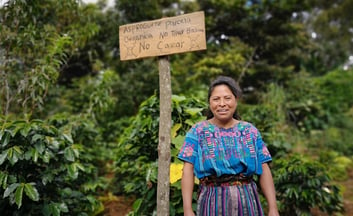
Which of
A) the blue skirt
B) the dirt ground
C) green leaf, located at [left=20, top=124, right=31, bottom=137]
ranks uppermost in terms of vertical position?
green leaf, located at [left=20, top=124, right=31, bottom=137]

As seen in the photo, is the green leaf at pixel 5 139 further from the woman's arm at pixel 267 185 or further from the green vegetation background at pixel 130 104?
the woman's arm at pixel 267 185

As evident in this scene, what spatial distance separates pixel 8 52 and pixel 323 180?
321 centimetres

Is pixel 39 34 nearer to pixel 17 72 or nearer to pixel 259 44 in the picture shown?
pixel 17 72

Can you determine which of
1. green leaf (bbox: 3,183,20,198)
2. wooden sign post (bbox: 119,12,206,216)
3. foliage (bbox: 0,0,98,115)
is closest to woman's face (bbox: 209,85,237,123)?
wooden sign post (bbox: 119,12,206,216)

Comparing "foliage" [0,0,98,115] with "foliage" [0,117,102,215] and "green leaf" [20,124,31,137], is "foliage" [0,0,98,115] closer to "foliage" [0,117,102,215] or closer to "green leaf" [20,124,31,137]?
"foliage" [0,117,102,215]

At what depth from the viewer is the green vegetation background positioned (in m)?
2.57

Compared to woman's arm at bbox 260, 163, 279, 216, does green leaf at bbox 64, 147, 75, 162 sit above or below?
above

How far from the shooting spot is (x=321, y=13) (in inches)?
548

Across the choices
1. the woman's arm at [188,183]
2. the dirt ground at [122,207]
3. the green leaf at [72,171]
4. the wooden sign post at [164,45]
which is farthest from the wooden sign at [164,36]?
the dirt ground at [122,207]

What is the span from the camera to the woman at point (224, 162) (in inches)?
62.6

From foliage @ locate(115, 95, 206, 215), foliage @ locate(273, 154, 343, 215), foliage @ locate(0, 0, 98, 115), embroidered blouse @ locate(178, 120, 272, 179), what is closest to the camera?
embroidered blouse @ locate(178, 120, 272, 179)

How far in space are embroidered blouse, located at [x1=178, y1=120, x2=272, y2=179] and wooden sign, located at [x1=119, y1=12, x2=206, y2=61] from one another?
0.60 meters

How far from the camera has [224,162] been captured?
1.57 meters

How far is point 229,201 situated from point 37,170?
5.67ft
